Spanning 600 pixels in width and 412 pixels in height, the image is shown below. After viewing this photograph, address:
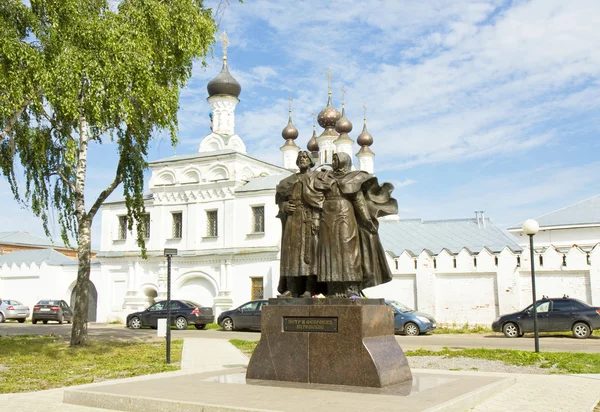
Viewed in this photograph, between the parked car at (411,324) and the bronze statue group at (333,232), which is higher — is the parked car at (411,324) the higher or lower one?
the lower one

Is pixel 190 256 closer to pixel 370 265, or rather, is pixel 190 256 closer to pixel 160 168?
pixel 160 168

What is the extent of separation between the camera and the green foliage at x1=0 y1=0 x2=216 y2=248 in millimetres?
12312

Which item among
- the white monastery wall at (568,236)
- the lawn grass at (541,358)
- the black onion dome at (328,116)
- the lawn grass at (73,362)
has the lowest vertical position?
the lawn grass at (73,362)

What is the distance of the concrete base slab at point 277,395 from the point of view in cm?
640

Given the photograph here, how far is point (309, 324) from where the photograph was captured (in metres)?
7.98

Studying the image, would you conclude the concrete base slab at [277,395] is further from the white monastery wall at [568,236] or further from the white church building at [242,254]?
the white monastery wall at [568,236]

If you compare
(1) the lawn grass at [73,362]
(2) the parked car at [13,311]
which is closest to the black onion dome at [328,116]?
(2) the parked car at [13,311]

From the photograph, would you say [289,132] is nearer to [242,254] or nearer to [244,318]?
[242,254]

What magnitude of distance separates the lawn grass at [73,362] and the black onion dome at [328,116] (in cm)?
3036

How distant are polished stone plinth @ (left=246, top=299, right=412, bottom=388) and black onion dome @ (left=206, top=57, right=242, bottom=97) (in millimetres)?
28573

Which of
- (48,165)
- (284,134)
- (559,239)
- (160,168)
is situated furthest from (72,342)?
(284,134)

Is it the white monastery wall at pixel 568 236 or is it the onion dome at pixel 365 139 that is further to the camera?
the onion dome at pixel 365 139

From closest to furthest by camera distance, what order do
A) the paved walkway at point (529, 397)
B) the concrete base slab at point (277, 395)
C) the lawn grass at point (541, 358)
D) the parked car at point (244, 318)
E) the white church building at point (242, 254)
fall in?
the concrete base slab at point (277, 395) < the paved walkway at point (529, 397) < the lawn grass at point (541, 358) < the parked car at point (244, 318) < the white church building at point (242, 254)

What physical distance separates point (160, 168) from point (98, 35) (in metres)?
20.6
